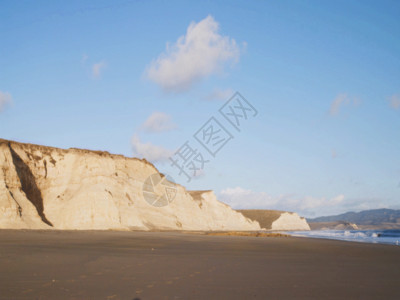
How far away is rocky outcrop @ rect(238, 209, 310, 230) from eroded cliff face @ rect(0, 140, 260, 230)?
225 ft

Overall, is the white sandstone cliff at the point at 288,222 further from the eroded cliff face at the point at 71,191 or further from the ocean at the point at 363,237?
the eroded cliff face at the point at 71,191

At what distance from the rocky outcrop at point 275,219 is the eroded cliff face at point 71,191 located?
225ft

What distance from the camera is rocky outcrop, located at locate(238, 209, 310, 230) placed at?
102 meters

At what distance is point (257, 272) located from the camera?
266 inches

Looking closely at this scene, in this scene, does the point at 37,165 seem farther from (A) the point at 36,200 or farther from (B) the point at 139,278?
(B) the point at 139,278

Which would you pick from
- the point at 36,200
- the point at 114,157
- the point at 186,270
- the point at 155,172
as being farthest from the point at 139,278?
the point at 155,172

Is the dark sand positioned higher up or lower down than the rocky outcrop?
lower down

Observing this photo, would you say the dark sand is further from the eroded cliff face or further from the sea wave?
the eroded cliff face

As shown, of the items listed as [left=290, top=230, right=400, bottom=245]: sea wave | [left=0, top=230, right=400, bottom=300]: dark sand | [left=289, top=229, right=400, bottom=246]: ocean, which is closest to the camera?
[left=0, top=230, right=400, bottom=300]: dark sand

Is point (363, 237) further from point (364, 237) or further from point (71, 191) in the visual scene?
point (71, 191)

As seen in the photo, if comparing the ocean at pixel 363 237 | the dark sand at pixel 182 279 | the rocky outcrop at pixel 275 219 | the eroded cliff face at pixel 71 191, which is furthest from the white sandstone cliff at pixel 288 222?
the dark sand at pixel 182 279

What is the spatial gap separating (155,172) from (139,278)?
3684 cm

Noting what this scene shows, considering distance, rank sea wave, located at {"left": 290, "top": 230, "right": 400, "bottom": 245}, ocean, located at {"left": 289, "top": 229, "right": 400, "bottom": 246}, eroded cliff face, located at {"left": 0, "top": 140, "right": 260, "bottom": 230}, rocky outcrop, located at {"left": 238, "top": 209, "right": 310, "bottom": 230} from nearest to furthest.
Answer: ocean, located at {"left": 289, "top": 229, "right": 400, "bottom": 246}
sea wave, located at {"left": 290, "top": 230, "right": 400, "bottom": 245}
eroded cliff face, located at {"left": 0, "top": 140, "right": 260, "bottom": 230}
rocky outcrop, located at {"left": 238, "top": 209, "right": 310, "bottom": 230}

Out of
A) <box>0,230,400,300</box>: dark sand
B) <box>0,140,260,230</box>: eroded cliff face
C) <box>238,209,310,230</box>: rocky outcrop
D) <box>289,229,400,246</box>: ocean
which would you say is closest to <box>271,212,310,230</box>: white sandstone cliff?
<box>238,209,310,230</box>: rocky outcrop
